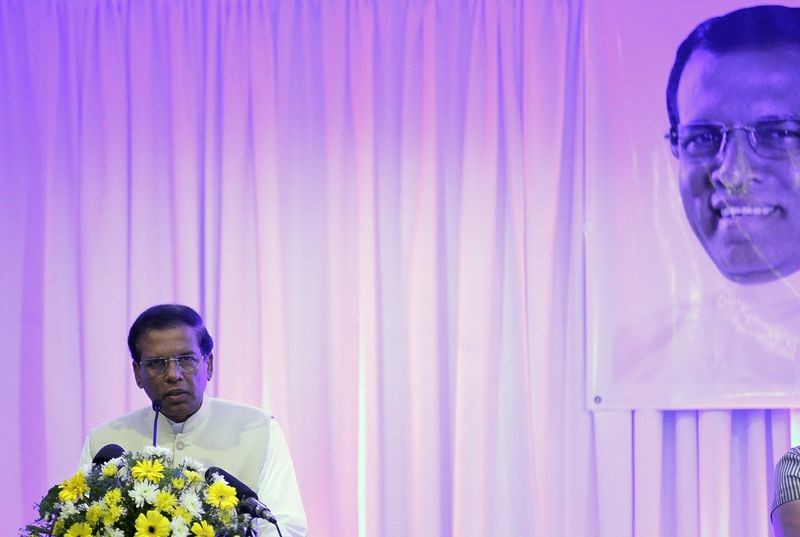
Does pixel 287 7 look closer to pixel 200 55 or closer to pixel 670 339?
pixel 200 55

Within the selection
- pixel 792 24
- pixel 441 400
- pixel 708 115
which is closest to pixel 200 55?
pixel 441 400

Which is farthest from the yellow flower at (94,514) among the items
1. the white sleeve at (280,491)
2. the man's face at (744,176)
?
the man's face at (744,176)

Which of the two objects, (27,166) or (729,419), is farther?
(27,166)

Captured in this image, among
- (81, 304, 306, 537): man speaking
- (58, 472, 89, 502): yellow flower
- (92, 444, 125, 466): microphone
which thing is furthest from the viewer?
(81, 304, 306, 537): man speaking

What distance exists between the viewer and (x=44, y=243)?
5.16 metres

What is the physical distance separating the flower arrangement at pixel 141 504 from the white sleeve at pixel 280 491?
81cm

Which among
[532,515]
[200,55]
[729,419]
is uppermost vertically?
[200,55]

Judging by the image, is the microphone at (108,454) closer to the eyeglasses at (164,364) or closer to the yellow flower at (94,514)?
the yellow flower at (94,514)

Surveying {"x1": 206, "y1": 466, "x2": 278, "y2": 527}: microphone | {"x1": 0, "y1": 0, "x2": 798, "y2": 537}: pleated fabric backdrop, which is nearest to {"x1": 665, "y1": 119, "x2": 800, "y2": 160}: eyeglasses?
{"x1": 0, "y1": 0, "x2": 798, "y2": 537}: pleated fabric backdrop

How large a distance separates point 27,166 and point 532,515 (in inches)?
119

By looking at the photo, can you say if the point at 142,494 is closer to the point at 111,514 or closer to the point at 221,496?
the point at 111,514

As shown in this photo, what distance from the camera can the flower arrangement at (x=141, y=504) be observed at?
260cm

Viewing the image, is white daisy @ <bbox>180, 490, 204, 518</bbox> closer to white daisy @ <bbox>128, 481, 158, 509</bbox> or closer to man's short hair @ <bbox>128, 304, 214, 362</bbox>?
white daisy @ <bbox>128, 481, 158, 509</bbox>

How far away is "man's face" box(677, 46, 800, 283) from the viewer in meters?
4.85
